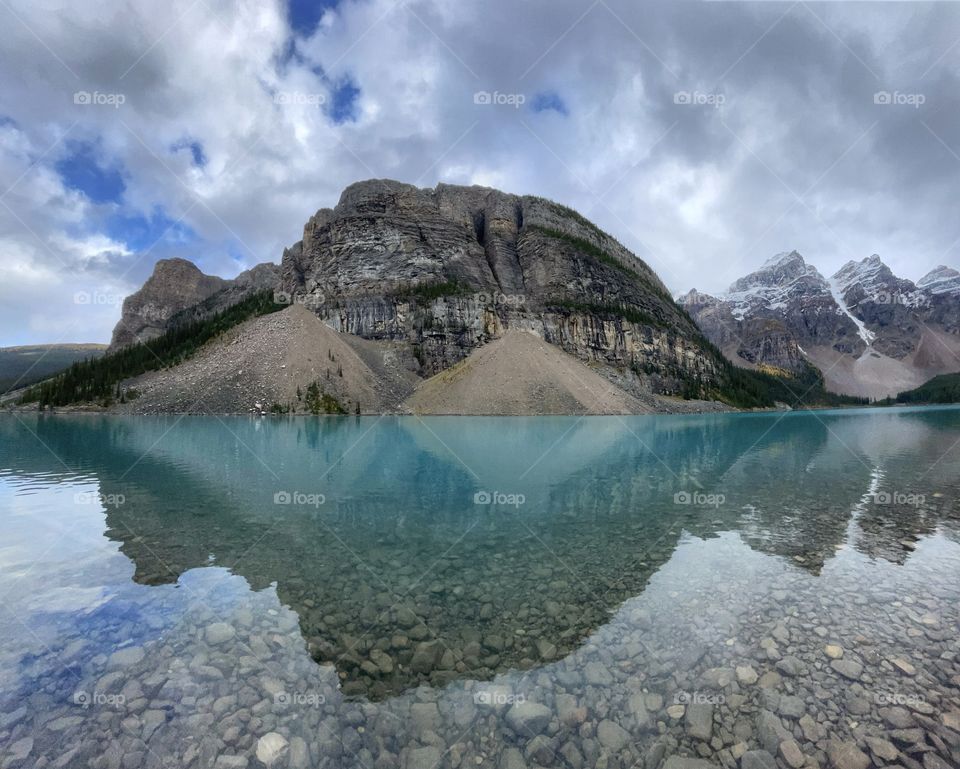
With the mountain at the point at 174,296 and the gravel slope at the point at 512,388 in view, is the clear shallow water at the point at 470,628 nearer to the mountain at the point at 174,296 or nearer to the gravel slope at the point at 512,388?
the gravel slope at the point at 512,388

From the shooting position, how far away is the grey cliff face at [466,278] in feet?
359

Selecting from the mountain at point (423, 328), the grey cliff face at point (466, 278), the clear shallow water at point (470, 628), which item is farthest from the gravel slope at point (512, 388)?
the clear shallow water at point (470, 628)

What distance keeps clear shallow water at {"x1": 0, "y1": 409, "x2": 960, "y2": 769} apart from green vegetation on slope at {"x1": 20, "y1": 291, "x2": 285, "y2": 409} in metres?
82.7

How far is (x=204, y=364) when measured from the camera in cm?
8244

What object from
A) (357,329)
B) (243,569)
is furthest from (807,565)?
(357,329)

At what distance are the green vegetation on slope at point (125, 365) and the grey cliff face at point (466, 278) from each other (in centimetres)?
1874

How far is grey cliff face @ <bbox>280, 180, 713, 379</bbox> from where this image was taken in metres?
109

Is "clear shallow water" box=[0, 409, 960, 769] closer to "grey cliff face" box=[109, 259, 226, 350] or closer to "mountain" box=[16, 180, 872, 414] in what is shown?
"mountain" box=[16, 180, 872, 414]

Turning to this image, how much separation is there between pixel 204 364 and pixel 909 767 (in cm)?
9508

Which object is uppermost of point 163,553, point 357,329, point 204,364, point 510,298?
point 510,298

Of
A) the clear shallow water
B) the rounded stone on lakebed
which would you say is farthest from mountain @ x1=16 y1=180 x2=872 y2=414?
the rounded stone on lakebed

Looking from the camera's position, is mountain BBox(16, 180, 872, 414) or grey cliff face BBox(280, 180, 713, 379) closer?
mountain BBox(16, 180, 872, 414)

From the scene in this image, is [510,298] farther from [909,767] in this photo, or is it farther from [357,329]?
[909,767]

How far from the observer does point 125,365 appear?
90188mm
